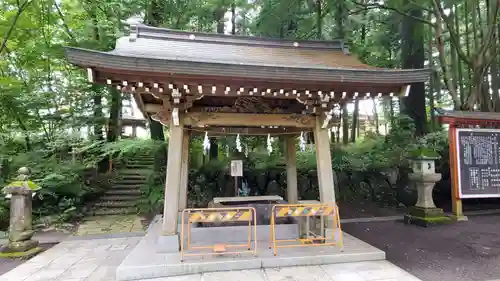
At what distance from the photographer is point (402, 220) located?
21.7 feet

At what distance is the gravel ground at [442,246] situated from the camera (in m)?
3.50

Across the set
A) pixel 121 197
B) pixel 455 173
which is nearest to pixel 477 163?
pixel 455 173

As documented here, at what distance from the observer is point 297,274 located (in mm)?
3457

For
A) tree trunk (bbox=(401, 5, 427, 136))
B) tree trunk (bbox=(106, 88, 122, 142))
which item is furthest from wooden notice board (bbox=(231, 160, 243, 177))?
tree trunk (bbox=(401, 5, 427, 136))

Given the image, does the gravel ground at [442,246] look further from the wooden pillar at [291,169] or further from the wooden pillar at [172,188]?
the wooden pillar at [172,188]

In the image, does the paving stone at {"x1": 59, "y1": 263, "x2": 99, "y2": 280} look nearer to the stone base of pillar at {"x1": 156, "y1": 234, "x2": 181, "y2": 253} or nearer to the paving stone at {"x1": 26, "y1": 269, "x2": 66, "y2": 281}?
the paving stone at {"x1": 26, "y1": 269, "x2": 66, "y2": 281}

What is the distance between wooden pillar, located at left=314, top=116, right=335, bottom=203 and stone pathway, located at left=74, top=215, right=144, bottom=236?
409 cm

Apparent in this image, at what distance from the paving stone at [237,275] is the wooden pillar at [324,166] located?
1625mm

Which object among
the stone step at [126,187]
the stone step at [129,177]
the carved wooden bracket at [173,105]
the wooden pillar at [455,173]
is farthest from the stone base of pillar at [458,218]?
the stone step at [129,177]

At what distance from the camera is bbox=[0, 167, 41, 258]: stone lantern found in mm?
4504

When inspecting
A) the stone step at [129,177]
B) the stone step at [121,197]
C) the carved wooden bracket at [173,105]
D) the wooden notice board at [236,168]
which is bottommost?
the stone step at [121,197]

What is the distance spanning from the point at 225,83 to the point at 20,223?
429 centimetres

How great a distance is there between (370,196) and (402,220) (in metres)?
1.77

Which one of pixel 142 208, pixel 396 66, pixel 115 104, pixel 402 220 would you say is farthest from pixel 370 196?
pixel 115 104
